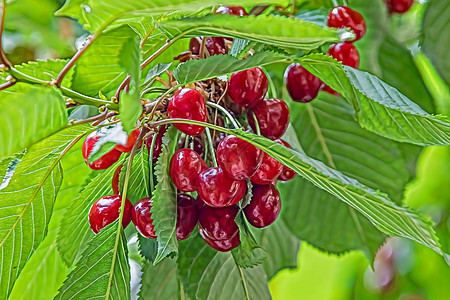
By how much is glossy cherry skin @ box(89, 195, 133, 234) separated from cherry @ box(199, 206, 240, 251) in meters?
0.08

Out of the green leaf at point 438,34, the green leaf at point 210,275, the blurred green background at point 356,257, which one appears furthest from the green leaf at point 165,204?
the blurred green background at point 356,257

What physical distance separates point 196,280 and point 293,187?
0.34 meters

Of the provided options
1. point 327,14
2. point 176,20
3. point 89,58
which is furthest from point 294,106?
point 176,20

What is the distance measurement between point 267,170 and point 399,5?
45 centimetres

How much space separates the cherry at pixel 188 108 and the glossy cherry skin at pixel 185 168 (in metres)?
0.03

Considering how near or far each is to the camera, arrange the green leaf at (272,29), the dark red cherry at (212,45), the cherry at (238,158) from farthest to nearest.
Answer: the dark red cherry at (212,45) < the cherry at (238,158) < the green leaf at (272,29)

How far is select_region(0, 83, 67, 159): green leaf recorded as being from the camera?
0.43 meters

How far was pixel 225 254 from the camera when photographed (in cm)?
70

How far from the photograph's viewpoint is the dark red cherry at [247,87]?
59 cm

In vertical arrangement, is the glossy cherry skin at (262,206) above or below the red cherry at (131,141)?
below

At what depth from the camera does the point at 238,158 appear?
0.53 meters

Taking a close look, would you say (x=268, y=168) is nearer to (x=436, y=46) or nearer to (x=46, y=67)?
(x=46, y=67)

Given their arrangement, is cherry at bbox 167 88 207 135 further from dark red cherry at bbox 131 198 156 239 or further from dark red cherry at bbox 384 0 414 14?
dark red cherry at bbox 384 0 414 14

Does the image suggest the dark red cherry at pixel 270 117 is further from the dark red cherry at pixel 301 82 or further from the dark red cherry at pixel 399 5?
the dark red cherry at pixel 399 5
